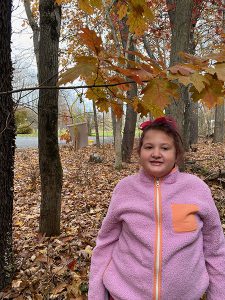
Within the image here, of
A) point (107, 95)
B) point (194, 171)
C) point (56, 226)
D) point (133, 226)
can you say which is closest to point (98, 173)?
point (194, 171)

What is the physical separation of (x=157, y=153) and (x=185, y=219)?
0.39 meters

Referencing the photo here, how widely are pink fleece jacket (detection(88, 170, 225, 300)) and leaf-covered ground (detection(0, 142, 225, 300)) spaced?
4.05 ft

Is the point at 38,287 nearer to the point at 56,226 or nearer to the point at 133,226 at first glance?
the point at 56,226

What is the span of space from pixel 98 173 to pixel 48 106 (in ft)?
16.5

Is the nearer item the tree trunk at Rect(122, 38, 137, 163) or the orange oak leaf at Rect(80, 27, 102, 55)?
the orange oak leaf at Rect(80, 27, 102, 55)

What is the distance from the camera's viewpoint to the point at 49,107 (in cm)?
389

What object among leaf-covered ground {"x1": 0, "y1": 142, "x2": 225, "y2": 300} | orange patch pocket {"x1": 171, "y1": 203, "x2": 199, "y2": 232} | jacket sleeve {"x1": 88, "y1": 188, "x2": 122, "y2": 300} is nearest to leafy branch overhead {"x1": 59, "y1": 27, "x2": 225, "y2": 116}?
orange patch pocket {"x1": 171, "y1": 203, "x2": 199, "y2": 232}

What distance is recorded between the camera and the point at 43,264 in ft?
10.9

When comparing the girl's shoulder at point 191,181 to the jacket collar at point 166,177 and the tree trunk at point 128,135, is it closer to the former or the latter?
the jacket collar at point 166,177

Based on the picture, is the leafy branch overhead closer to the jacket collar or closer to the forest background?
the forest background

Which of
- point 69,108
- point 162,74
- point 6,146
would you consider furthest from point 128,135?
point 162,74

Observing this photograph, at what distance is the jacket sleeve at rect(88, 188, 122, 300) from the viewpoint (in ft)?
5.79

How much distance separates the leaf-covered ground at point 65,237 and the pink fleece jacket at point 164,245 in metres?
1.23

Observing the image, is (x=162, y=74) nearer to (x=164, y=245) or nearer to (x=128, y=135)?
(x=164, y=245)
